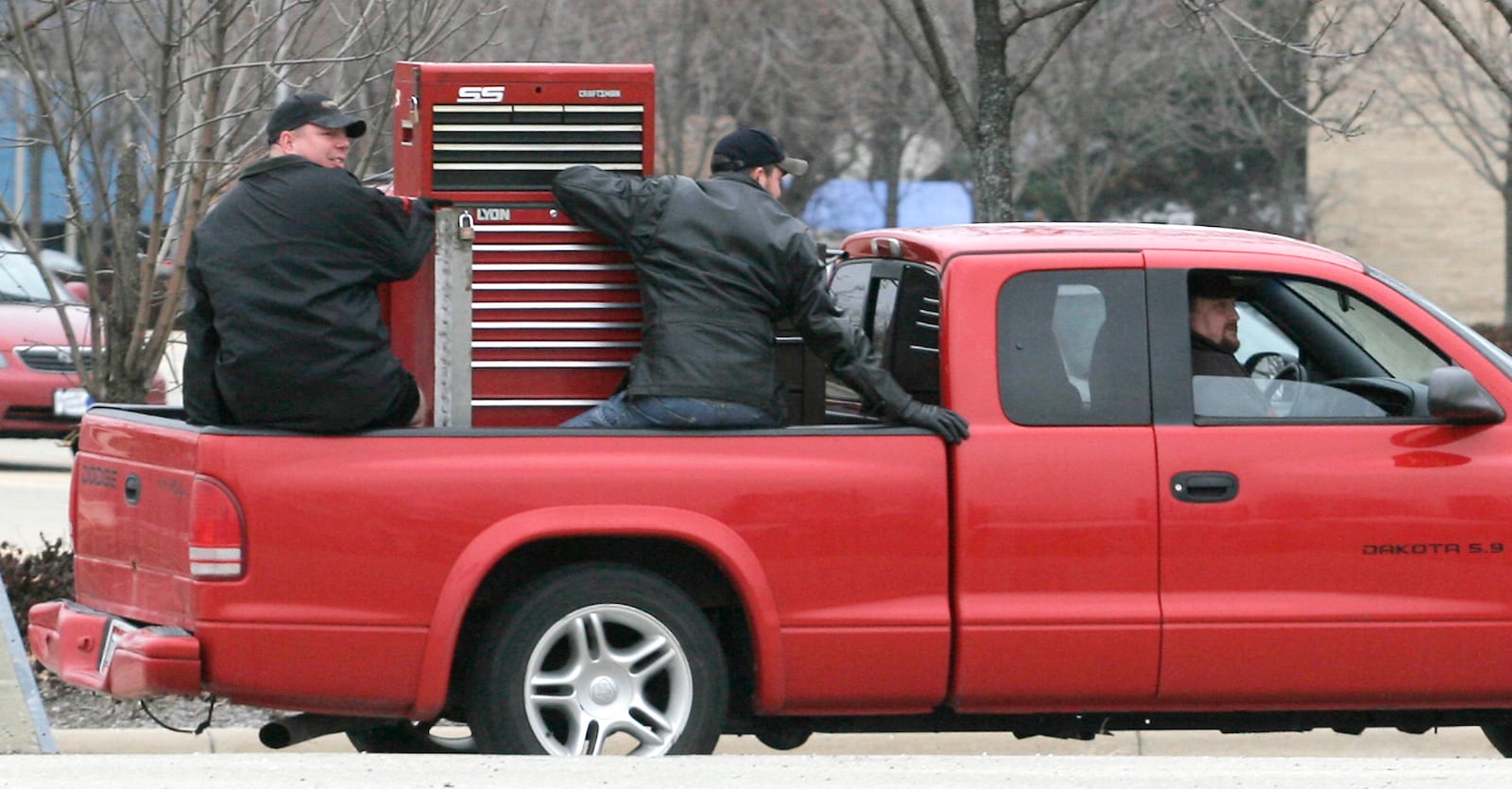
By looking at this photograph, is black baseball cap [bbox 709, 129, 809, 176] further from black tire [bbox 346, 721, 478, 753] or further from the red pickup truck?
black tire [bbox 346, 721, 478, 753]

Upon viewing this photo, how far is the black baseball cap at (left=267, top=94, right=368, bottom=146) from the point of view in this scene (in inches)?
201

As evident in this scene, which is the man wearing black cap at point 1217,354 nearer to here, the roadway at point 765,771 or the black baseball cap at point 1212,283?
the black baseball cap at point 1212,283

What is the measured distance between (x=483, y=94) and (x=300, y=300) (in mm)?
712

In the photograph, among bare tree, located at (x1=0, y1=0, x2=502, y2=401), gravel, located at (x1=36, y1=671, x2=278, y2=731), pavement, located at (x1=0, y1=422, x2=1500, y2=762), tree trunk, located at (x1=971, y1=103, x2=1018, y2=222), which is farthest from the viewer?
tree trunk, located at (x1=971, y1=103, x2=1018, y2=222)

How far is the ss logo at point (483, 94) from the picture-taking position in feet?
16.2

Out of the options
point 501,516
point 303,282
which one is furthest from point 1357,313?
point 303,282

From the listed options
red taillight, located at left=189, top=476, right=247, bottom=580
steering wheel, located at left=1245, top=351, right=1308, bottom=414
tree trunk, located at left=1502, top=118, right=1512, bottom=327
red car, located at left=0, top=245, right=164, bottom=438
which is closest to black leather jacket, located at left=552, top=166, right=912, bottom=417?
red taillight, located at left=189, top=476, right=247, bottom=580

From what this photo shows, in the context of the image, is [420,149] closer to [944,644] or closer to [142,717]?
[944,644]

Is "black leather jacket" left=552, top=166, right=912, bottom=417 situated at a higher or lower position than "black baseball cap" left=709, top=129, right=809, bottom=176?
lower

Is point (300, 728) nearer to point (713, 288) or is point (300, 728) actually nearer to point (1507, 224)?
point (713, 288)

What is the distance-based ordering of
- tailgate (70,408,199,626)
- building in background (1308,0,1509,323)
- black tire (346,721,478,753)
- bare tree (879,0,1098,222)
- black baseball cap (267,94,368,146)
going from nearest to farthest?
tailgate (70,408,199,626) → black baseball cap (267,94,368,146) → black tire (346,721,478,753) → bare tree (879,0,1098,222) → building in background (1308,0,1509,323)

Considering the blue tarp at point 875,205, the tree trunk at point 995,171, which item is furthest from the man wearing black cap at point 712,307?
the blue tarp at point 875,205

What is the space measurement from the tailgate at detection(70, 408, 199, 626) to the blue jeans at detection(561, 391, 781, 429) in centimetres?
99

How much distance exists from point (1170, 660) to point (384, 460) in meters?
2.07
